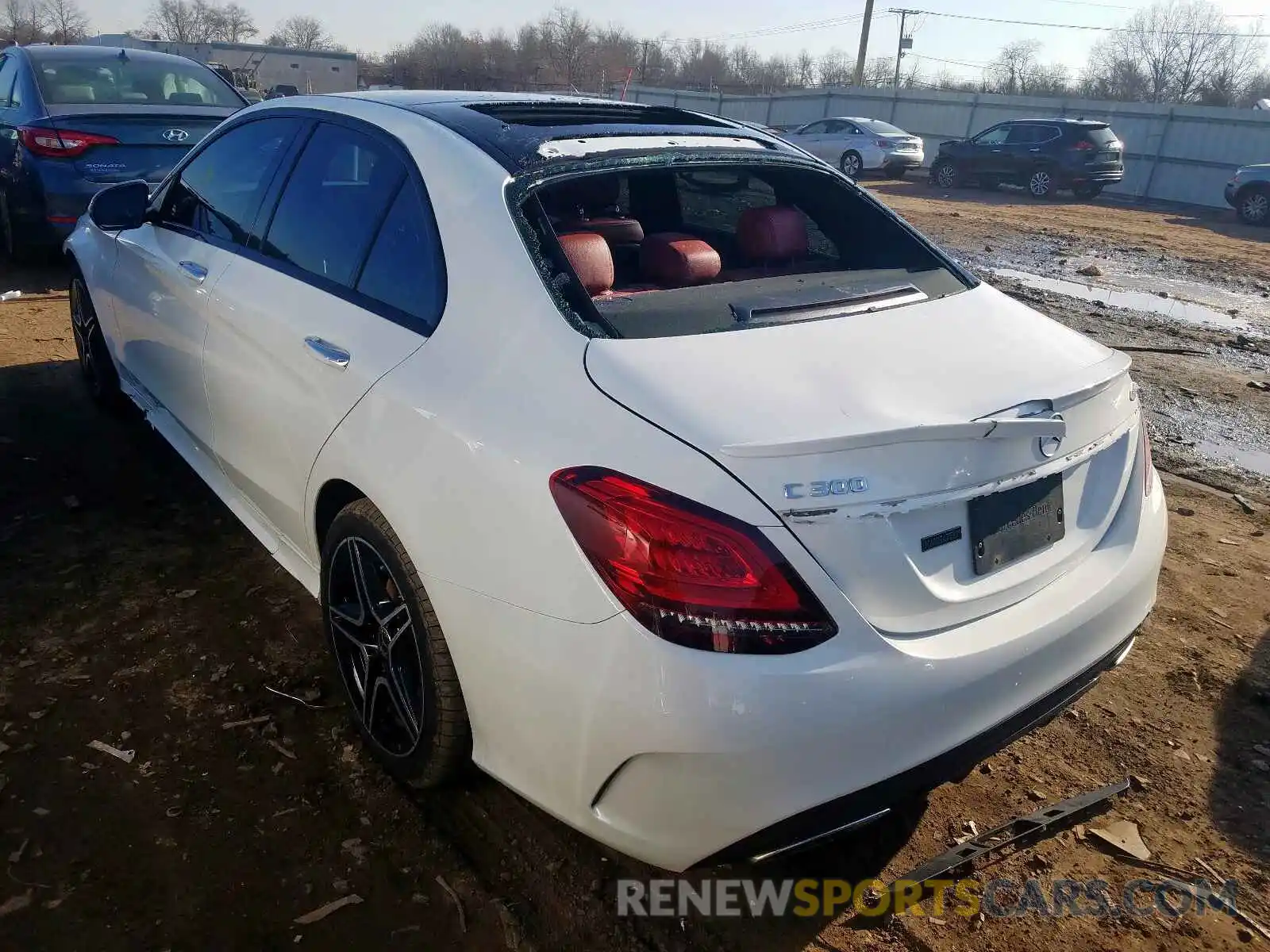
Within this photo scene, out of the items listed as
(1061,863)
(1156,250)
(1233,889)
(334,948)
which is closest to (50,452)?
(334,948)

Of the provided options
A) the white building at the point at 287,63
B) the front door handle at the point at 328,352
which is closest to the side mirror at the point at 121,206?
the front door handle at the point at 328,352

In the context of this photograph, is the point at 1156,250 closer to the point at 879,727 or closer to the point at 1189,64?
the point at 879,727

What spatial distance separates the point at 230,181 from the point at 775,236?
2038 mm

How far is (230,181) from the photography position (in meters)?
3.53

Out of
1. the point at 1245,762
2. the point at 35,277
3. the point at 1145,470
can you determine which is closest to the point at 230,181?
the point at 1145,470

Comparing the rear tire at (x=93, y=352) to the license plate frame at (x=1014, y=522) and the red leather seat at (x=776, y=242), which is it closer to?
the red leather seat at (x=776, y=242)

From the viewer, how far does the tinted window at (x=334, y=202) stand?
2.68m

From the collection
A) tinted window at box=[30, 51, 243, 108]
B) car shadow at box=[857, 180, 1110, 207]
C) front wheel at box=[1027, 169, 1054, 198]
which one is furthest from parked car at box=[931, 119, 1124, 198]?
tinted window at box=[30, 51, 243, 108]

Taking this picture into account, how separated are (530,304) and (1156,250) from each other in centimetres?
1435

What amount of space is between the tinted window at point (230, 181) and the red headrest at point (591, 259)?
138 cm

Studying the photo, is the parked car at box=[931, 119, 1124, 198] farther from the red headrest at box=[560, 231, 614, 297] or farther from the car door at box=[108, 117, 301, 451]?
the red headrest at box=[560, 231, 614, 297]

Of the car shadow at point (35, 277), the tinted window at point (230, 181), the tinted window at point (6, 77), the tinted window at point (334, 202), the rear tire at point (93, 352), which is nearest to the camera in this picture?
the tinted window at point (334, 202)

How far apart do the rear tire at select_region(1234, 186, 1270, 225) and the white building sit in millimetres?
35651

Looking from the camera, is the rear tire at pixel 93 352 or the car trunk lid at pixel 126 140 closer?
the rear tire at pixel 93 352
